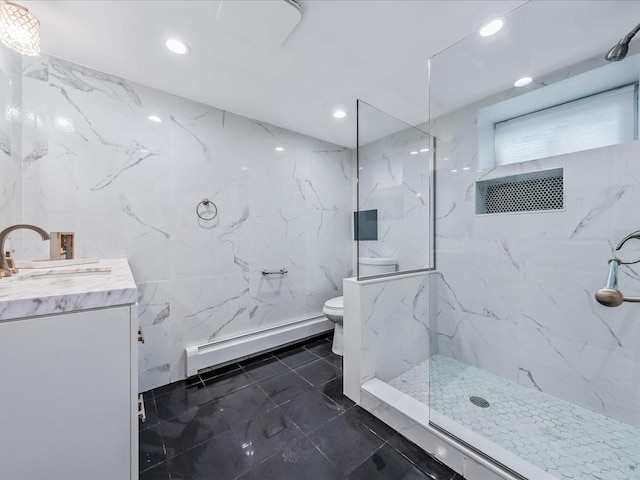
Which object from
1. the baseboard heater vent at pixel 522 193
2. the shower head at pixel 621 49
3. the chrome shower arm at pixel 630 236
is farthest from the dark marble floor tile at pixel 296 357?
the shower head at pixel 621 49

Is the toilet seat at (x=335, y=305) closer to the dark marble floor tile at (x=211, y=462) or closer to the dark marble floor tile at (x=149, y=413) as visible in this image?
the dark marble floor tile at (x=211, y=462)

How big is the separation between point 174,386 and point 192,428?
0.56 m

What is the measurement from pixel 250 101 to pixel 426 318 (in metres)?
2.38

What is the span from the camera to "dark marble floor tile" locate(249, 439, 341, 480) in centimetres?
122

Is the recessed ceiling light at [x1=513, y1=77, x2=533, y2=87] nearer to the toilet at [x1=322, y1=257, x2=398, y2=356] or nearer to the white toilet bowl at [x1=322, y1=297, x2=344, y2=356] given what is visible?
the toilet at [x1=322, y1=257, x2=398, y2=356]

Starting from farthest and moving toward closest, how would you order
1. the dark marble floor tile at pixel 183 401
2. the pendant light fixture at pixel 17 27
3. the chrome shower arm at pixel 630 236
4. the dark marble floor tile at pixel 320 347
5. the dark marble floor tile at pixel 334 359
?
the dark marble floor tile at pixel 320 347, the dark marble floor tile at pixel 334 359, the dark marble floor tile at pixel 183 401, the chrome shower arm at pixel 630 236, the pendant light fixture at pixel 17 27

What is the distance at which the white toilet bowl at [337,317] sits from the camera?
7.60ft

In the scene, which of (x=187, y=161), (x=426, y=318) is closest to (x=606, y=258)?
(x=426, y=318)

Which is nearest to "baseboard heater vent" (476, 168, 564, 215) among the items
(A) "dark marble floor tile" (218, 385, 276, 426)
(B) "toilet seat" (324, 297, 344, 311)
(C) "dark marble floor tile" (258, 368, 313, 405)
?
(B) "toilet seat" (324, 297, 344, 311)

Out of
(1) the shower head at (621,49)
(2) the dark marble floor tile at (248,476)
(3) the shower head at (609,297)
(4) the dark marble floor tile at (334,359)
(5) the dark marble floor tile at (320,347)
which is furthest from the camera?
(5) the dark marble floor tile at (320,347)

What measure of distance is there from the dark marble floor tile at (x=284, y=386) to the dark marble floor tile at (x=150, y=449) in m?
0.67

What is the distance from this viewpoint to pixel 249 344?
89.9 inches

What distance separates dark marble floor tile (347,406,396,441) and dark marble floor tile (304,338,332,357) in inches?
31.5

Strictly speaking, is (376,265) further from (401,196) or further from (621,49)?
(621,49)
